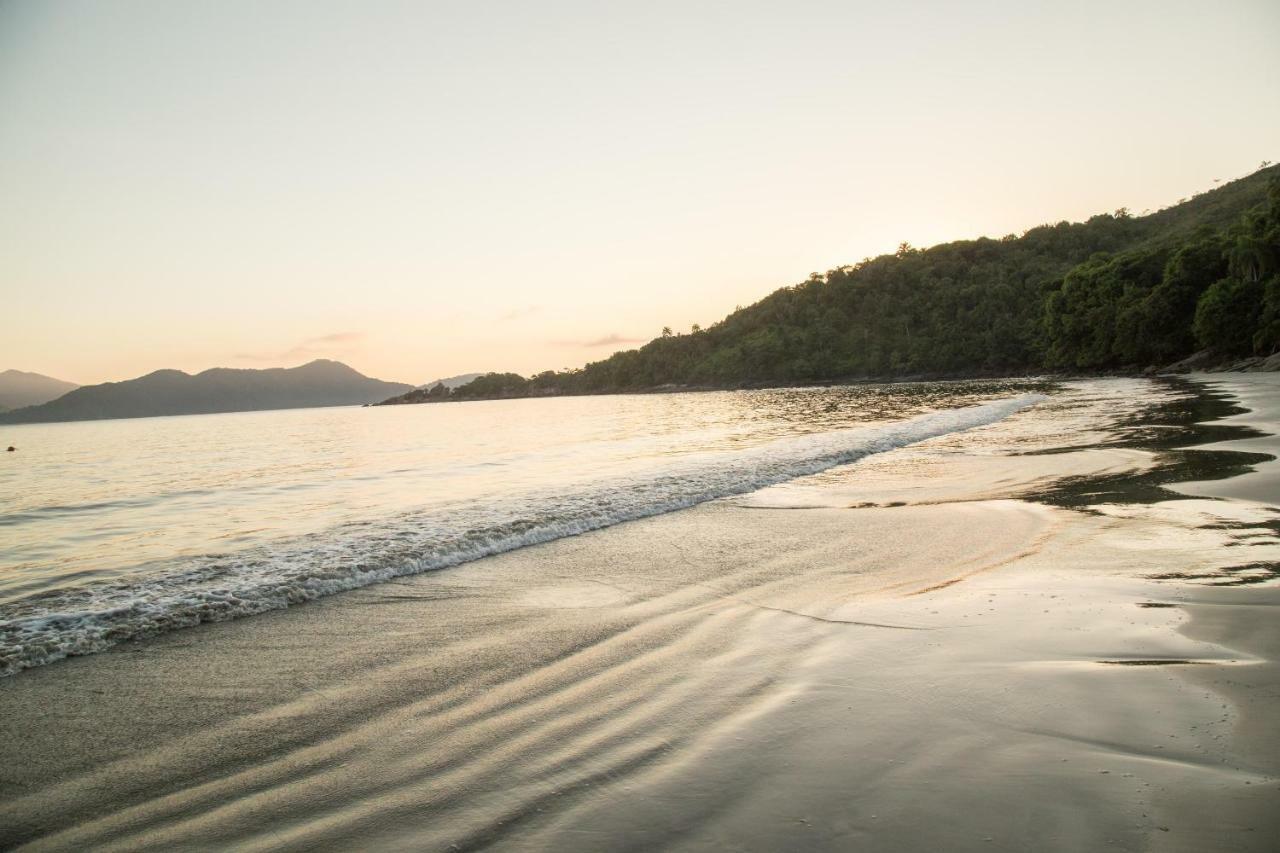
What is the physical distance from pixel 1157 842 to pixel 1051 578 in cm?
423

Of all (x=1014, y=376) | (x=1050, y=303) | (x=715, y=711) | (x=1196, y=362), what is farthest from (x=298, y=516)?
(x=1014, y=376)

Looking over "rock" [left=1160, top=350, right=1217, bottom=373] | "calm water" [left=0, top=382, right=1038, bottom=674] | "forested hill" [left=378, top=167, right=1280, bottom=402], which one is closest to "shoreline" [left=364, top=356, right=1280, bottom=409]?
"rock" [left=1160, top=350, right=1217, bottom=373]

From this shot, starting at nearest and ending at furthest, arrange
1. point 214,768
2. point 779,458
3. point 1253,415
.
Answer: point 214,768, point 779,458, point 1253,415

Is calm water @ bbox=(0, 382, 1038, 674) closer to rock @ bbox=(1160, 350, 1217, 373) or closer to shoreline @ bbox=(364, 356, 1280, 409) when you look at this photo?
shoreline @ bbox=(364, 356, 1280, 409)

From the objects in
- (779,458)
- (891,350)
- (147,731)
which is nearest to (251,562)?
(147,731)

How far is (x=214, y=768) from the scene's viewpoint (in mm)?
3570

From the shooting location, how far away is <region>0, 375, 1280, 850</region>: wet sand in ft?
9.19

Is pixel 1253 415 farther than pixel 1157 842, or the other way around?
pixel 1253 415

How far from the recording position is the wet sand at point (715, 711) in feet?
9.19

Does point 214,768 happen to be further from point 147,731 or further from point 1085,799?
point 1085,799

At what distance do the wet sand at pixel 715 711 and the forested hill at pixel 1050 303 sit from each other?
70275 mm

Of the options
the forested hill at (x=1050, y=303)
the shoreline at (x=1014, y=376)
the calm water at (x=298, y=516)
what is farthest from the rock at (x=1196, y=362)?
the calm water at (x=298, y=516)

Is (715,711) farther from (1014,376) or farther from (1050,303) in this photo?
(1014,376)

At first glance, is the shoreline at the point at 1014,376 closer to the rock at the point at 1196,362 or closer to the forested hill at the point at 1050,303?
the rock at the point at 1196,362
